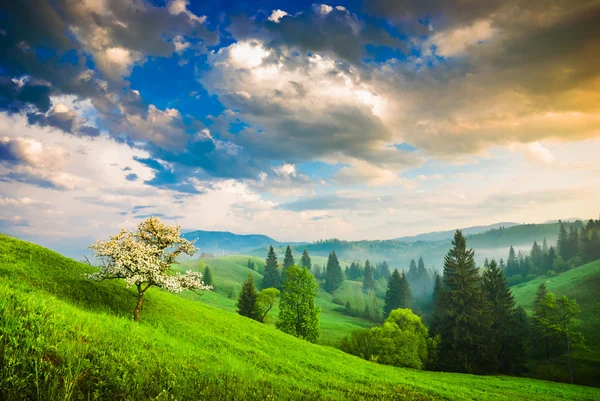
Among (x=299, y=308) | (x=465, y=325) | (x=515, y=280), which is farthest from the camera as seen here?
(x=515, y=280)

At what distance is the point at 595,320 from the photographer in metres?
84.4

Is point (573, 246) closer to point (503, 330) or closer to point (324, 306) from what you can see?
point (324, 306)

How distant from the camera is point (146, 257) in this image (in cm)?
2148

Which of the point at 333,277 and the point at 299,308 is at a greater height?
the point at 299,308

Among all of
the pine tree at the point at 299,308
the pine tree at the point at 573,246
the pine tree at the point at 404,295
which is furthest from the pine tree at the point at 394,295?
the pine tree at the point at 573,246

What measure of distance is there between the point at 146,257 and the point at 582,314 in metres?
126

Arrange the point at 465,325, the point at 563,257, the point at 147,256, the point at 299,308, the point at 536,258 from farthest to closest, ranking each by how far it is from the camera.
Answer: the point at 536,258 < the point at 563,257 < the point at 299,308 < the point at 465,325 < the point at 147,256

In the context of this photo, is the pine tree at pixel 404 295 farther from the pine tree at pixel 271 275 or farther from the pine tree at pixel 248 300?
the pine tree at pixel 248 300

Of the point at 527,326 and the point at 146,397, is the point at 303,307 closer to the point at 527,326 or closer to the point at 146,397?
the point at 146,397

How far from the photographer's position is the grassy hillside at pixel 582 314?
62.5 meters

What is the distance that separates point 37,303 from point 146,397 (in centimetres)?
751

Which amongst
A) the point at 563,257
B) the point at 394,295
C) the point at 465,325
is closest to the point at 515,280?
the point at 563,257

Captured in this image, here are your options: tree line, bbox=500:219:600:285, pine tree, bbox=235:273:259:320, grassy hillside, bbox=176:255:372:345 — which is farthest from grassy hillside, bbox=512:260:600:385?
pine tree, bbox=235:273:259:320

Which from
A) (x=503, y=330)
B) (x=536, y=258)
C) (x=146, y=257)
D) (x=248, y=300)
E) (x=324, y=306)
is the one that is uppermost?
(x=146, y=257)
